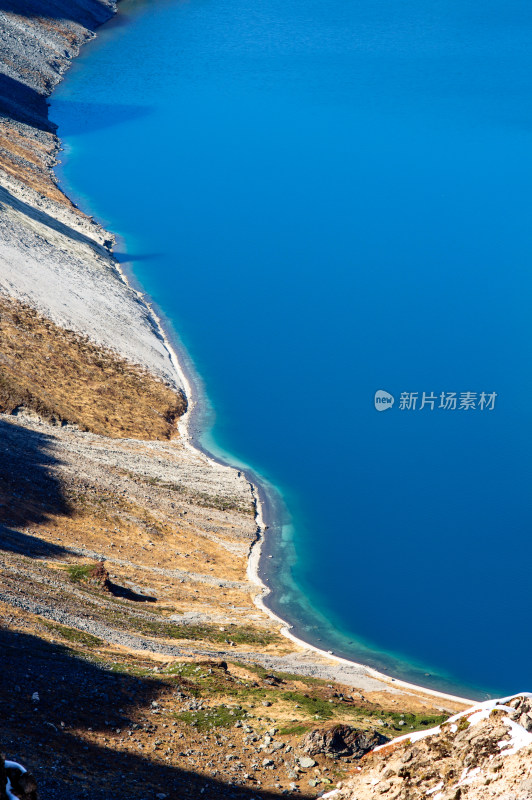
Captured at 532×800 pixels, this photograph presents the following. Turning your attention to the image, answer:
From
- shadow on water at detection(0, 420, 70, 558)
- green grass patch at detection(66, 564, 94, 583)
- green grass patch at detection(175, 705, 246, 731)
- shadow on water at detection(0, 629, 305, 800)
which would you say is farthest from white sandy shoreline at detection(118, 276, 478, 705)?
shadow on water at detection(0, 629, 305, 800)

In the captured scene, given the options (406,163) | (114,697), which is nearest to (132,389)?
(114,697)

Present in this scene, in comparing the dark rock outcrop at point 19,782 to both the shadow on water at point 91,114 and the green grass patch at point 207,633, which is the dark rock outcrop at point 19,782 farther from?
the shadow on water at point 91,114

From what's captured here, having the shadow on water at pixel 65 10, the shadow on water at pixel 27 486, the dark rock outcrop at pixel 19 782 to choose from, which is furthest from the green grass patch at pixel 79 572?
the shadow on water at pixel 65 10

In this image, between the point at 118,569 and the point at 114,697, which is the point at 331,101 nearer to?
the point at 118,569

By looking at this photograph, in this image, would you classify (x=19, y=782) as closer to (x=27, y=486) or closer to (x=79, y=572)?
(x=79, y=572)

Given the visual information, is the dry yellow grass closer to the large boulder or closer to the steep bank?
the steep bank

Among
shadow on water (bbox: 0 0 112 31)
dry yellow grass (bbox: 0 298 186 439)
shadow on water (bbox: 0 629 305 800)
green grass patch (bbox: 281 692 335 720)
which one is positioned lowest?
shadow on water (bbox: 0 629 305 800)
